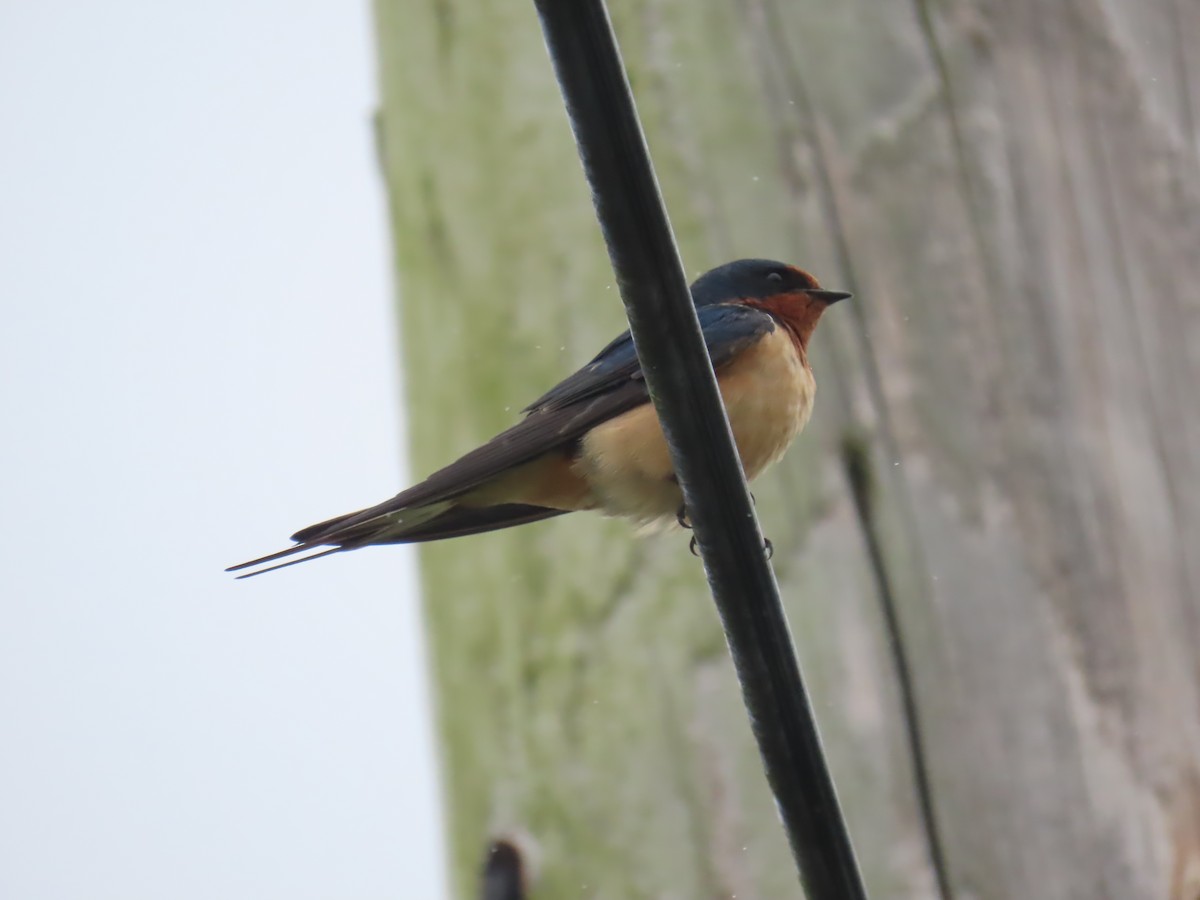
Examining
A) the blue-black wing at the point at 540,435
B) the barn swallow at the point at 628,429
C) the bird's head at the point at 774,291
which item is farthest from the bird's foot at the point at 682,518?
the bird's head at the point at 774,291

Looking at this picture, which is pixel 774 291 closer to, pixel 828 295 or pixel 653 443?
pixel 828 295

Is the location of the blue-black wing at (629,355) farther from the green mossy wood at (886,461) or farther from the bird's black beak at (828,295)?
the bird's black beak at (828,295)

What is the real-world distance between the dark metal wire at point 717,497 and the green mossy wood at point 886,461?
0.82 meters

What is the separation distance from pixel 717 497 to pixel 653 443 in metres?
1.23

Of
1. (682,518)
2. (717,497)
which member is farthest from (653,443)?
→ (717,497)

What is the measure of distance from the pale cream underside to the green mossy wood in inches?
2.9

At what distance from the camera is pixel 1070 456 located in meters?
2.22

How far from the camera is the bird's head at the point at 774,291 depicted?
237cm

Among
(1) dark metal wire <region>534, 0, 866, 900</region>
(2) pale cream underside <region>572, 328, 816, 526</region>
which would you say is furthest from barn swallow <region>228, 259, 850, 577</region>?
(1) dark metal wire <region>534, 0, 866, 900</region>

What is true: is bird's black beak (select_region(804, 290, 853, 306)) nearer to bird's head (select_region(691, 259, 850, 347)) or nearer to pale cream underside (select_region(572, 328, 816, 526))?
bird's head (select_region(691, 259, 850, 347))

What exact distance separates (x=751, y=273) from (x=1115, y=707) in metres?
0.95

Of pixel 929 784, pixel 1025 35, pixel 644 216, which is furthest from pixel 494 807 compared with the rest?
pixel 1025 35

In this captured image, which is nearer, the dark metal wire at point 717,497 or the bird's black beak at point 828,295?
the dark metal wire at point 717,497

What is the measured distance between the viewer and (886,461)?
2.16 m
